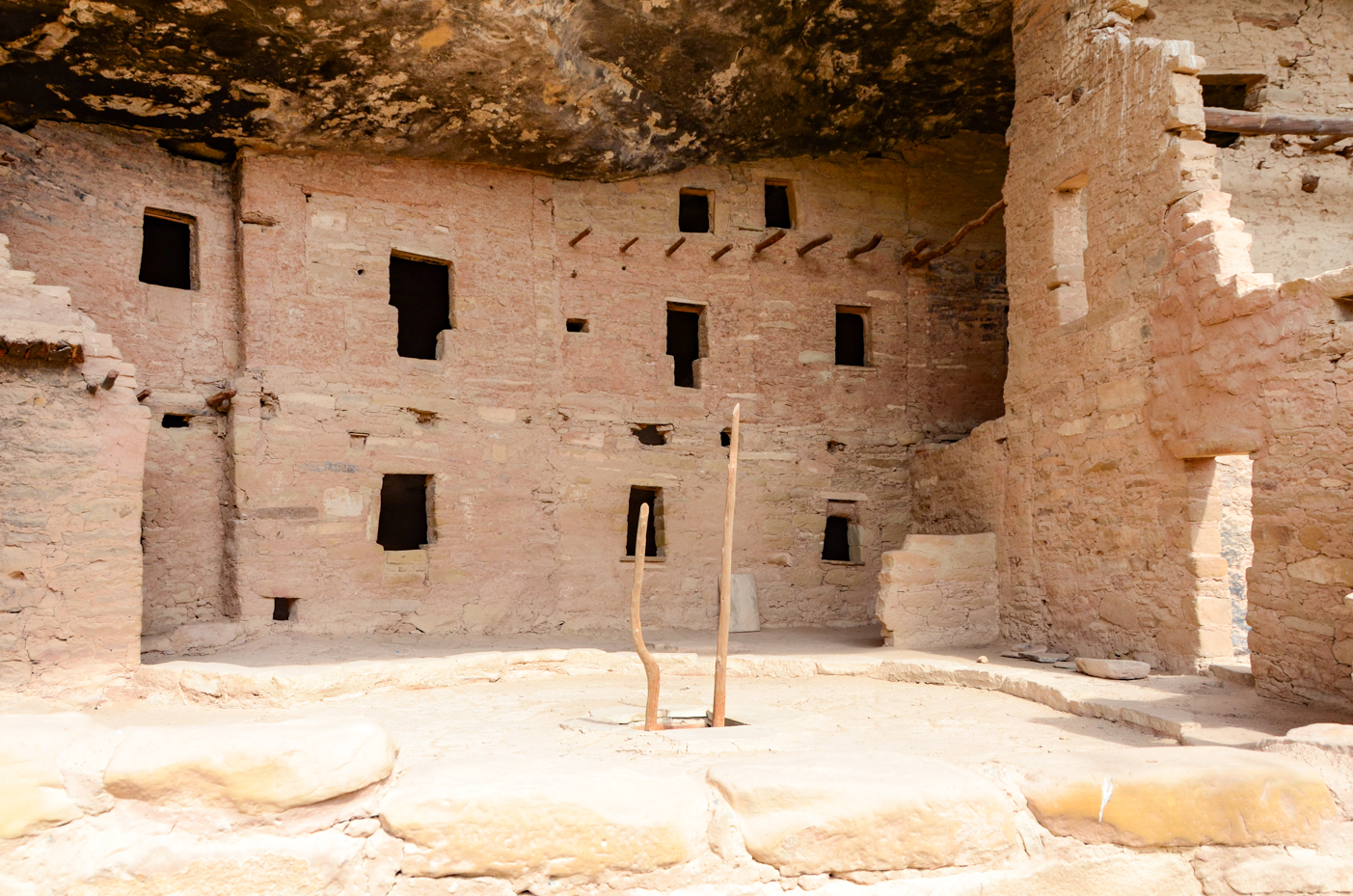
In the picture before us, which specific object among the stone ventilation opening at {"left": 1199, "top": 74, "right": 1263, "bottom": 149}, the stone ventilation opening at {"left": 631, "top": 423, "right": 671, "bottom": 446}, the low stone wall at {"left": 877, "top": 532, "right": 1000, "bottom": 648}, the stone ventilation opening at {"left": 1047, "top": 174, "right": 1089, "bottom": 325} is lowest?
the low stone wall at {"left": 877, "top": 532, "right": 1000, "bottom": 648}

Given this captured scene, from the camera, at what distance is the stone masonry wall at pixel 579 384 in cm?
1104

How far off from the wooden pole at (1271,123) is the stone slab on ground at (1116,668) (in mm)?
4888

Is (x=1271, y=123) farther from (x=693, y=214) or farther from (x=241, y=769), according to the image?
(x=241, y=769)

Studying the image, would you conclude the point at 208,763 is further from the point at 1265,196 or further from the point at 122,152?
the point at 1265,196

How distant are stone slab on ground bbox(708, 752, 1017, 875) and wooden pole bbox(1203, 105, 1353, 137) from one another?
29.6 feet

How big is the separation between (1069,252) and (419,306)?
9973 millimetres

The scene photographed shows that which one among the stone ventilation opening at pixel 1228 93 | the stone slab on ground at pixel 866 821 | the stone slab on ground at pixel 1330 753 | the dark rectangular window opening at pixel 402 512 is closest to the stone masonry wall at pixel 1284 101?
the stone ventilation opening at pixel 1228 93

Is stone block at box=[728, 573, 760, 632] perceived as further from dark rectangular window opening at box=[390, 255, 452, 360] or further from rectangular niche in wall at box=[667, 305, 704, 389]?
dark rectangular window opening at box=[390, 255, 452, 360]

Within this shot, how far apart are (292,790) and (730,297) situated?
1187 centimetres

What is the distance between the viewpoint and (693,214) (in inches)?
565

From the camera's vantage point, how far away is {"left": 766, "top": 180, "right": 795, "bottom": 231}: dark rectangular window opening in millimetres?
14294

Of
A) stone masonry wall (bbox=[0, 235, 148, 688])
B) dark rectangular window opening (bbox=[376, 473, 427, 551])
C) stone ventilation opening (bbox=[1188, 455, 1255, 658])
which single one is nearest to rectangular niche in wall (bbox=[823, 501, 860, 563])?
stone ventilation opening (bbox=[1188, 455, 1255, 658])

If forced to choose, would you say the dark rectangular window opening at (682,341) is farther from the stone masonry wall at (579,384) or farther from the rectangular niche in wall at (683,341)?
the stone masonry wall at (579,384)

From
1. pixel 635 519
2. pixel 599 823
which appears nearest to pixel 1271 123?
pixel 635 519
